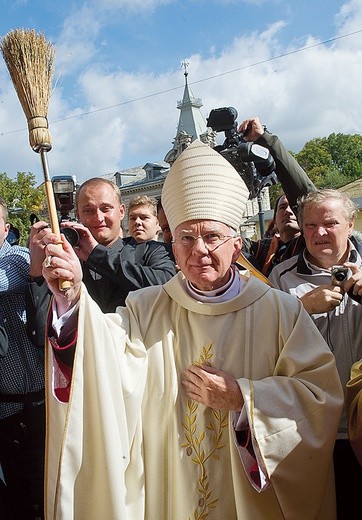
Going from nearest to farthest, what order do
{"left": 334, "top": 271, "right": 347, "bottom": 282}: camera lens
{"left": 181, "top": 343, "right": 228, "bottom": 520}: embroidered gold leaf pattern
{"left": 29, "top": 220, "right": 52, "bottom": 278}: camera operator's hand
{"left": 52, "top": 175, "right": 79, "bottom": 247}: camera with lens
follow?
{"left": 181, "top": 343, "right": 228, "bottom": 520}: embroidered gold leaf pattern
{"left": 29, "top": 220, "right": 52, "bottom": 278}: camera operator's hand
{"left": 334, "top": 271, "right": 347, "bottom": 282}: camera lens
{"left": 52, "top": 175, "right": 79, "bottom": 247}: camera with lens

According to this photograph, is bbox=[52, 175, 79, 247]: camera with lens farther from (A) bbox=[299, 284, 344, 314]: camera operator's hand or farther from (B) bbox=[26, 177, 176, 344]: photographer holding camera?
(A) bbox=[299, 284, 344, 314]: camera operator's hand

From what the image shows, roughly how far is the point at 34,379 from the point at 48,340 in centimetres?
77

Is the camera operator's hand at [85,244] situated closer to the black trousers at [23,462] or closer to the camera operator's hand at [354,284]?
the black trousers at [23,462]

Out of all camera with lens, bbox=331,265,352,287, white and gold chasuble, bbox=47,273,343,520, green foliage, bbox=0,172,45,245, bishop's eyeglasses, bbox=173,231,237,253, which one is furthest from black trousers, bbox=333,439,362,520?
green foliage, bbox=0,172,45,245

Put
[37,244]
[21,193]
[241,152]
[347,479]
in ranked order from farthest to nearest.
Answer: [21,193] → [241,152] → [347,479] → [37,244]

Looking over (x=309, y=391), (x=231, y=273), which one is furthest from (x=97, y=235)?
(x=309, y=391)

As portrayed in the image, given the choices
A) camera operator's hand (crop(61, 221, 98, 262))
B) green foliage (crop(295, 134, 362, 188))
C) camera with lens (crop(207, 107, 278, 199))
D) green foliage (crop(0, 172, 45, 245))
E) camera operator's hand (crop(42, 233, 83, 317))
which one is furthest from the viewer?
green foliage (crop(295, 134, 362, 188))

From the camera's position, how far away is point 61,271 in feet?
6.73

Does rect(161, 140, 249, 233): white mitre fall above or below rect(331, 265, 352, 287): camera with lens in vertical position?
above

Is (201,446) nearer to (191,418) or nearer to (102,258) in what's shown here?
(191,418)

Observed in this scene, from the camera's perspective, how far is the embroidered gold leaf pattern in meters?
2.19

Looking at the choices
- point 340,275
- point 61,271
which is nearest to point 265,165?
point 340,275

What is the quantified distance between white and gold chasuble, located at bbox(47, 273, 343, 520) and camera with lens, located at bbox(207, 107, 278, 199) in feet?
4.54

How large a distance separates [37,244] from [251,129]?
1937 mm
